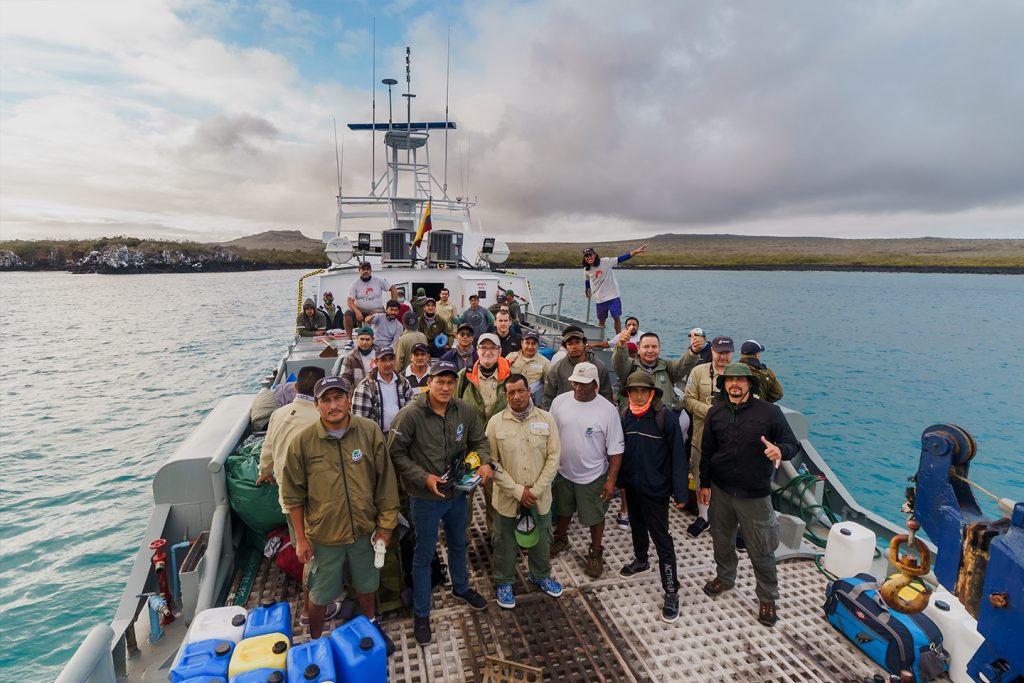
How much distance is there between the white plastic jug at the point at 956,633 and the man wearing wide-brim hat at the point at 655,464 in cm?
156

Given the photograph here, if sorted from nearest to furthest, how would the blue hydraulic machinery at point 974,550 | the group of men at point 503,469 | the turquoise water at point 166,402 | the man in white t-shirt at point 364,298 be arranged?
the blue hydraulic machinery at point 974,550 < the group of men at point 503,469 < the turquoise water at point 166,402 < the man in white t-shirt at point 364,298

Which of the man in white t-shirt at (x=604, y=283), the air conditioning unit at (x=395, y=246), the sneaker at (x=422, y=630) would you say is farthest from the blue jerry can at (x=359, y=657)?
the air conditioning unit at (x=395, y=246)

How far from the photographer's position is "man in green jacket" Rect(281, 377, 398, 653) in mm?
2904

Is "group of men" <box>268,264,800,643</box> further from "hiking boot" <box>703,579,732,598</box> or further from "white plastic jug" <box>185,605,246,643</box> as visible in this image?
"white plastic jug" <box>185,605,246,643</box>

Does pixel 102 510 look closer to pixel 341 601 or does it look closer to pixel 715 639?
pixel 341 601

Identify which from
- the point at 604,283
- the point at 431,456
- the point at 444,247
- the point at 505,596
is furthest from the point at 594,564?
the point at 444,247

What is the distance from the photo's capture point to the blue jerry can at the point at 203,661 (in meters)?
2.32

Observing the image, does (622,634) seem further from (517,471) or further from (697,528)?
(697,528)

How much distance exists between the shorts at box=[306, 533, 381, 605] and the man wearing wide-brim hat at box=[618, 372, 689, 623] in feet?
6.58

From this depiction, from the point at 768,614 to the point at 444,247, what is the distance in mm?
12124

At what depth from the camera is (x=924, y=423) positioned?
14.9 metres

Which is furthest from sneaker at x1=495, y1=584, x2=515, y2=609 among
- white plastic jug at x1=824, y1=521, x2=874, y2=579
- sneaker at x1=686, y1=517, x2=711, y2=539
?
white plastic jug at x1=824, y1=521, x2=874, y2=579

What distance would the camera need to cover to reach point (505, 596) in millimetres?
3641

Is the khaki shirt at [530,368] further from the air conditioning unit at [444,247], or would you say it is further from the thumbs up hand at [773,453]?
the air conditioning unit at [444,247]
